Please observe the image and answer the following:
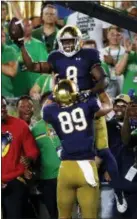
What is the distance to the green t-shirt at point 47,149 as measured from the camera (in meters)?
5.82

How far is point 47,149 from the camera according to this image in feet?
19.1

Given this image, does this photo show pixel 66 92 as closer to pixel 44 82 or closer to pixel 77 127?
pixel 77 127

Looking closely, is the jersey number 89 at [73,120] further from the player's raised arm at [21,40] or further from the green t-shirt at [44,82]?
the green t-shirt at [44,82]

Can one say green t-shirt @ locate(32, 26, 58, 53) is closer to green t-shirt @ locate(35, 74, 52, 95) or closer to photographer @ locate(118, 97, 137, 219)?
green t-shirt @ locate(35, 74, 52, 95)

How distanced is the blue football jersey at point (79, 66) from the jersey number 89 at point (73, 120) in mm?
449

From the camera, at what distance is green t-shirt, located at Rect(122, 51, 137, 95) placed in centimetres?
631

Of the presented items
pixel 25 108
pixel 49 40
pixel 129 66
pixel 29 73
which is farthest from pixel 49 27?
pixel 25 108

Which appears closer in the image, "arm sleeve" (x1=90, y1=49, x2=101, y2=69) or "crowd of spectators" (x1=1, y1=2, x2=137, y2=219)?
"arm sleeve" (x1=90, y1=49, x2=101, y2=69)

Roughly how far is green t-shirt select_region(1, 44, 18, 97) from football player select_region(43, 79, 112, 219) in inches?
62.2

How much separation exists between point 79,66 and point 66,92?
520mm

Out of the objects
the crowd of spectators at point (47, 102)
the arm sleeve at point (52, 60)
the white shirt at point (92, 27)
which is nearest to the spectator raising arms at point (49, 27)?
the crowd of spectators at point (47, 102)

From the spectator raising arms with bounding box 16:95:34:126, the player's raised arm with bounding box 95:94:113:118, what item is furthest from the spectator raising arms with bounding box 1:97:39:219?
the player's raised arm with bounding box 95:94:113:118

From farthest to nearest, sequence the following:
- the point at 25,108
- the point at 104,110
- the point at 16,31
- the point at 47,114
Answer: the point at 25,108
the point at 16,31
the point at 104,110
the point at 47,114

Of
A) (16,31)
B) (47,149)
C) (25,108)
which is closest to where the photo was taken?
(16,31)
